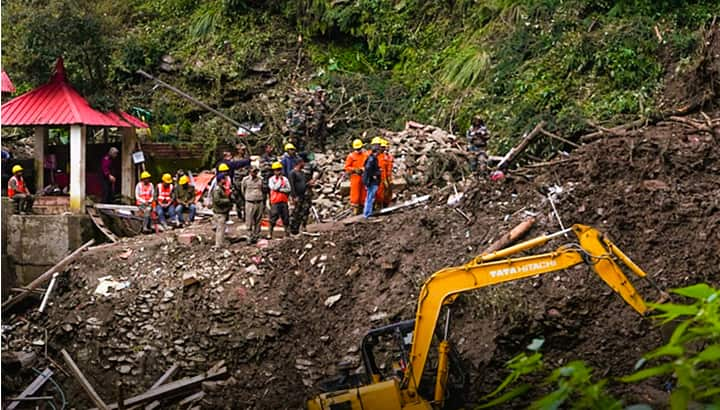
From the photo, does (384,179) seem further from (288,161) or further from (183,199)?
(183,199)

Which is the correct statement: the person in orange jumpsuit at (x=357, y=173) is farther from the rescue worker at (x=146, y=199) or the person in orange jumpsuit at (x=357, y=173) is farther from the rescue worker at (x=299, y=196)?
the rescue worker at (x=146, y=199)

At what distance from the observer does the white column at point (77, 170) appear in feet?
71.6

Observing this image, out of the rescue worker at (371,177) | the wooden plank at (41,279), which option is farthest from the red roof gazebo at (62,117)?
the rescue worker at (371,177)

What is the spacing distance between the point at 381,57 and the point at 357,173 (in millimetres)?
10195

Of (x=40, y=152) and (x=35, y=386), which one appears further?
(x=40, y=152)

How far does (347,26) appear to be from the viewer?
99.0 feet

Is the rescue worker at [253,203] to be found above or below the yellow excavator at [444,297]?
below

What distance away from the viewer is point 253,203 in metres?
19.4

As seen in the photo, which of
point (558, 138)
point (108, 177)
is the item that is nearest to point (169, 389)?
point (108, 177)

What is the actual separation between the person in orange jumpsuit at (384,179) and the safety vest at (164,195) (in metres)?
4.58

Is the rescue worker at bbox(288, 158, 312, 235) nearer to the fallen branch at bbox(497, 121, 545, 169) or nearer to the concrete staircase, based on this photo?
the fallen branch at bbox(497, 121, 545, 169)

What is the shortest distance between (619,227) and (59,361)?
10.3 meters

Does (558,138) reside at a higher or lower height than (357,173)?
higher

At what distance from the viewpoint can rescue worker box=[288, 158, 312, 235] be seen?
19.6m
